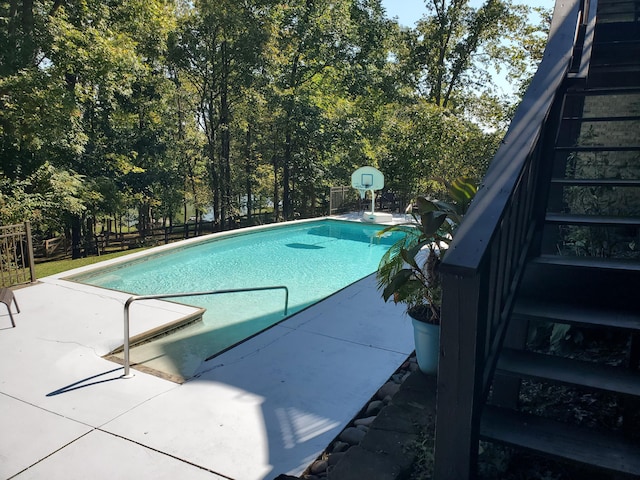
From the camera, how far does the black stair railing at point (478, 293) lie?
140cm

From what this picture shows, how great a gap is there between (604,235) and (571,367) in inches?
61.6

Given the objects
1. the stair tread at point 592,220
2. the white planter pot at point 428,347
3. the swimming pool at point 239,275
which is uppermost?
the stair tread at point 592,220

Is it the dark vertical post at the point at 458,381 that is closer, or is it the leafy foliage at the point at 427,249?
the dark vertical post at the point at 458,381

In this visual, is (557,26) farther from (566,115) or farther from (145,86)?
(145,86)

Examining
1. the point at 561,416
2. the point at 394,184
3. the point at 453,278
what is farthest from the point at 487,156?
the point at 453,278

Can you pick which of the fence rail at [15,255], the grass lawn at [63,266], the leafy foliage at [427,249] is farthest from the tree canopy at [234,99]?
the leafy foliage at [427,249]

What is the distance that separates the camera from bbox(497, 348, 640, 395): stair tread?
181 cm

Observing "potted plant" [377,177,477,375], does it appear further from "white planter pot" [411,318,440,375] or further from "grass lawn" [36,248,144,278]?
"grass lawn" [36,248,144,278]

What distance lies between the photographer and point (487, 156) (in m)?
14.5

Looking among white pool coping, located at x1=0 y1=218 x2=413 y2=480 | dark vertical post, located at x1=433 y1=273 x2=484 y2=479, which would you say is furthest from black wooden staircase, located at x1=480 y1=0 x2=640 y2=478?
white pool coping, located at x1=0 y1=218 x2=413 y2=480

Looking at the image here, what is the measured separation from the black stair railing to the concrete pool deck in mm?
1330

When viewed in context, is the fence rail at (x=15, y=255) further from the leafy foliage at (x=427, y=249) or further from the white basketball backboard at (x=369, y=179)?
the white basketball backboard at (x=369, y=179)

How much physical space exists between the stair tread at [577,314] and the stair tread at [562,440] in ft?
1.53

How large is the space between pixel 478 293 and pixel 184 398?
272cm
